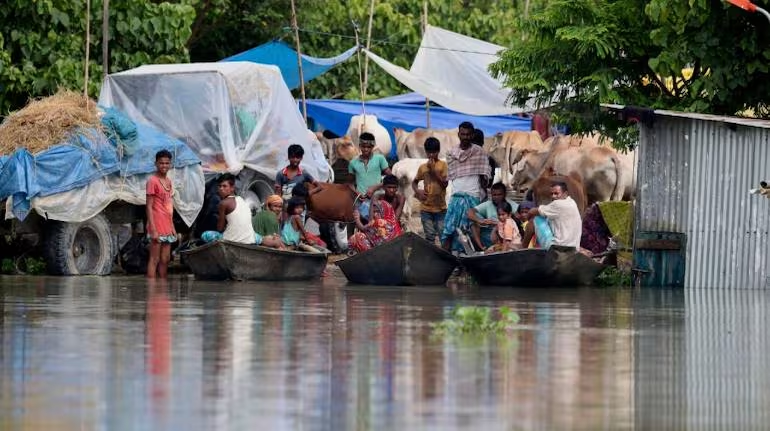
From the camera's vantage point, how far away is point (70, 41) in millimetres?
25312

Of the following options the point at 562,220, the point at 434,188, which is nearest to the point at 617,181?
the point at 434,188

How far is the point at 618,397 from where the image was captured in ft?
26.5

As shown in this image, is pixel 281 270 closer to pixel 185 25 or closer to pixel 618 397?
pixel 185 25

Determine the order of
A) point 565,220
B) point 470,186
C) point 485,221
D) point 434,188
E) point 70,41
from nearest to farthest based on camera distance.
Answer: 1. point 565,220
2. point 485,221
3. point 470,186
4. point 434,188
5. point 70,41

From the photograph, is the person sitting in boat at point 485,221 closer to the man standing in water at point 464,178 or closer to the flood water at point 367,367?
the man standing in water at point 464,178

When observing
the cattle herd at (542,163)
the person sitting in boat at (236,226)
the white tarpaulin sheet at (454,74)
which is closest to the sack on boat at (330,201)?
the person sitting in boat at (236,226)

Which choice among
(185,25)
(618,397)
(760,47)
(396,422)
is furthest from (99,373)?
(185,25)

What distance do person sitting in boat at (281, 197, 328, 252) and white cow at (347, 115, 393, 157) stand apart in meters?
7.22

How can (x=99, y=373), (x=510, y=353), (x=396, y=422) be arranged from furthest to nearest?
(x=510, y=353)
(x=99, y=373)
(x=396, y=422)

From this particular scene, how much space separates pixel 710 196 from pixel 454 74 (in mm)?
8500

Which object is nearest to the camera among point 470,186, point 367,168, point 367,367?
point 367,367

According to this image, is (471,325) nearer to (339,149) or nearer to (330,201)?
(330,201)

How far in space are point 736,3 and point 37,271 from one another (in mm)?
9348

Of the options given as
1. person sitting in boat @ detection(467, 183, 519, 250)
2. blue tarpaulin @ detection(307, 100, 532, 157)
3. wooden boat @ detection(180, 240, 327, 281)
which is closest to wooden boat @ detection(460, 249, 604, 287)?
person sitting in boat @ detection(467, 183, 519, 250)
